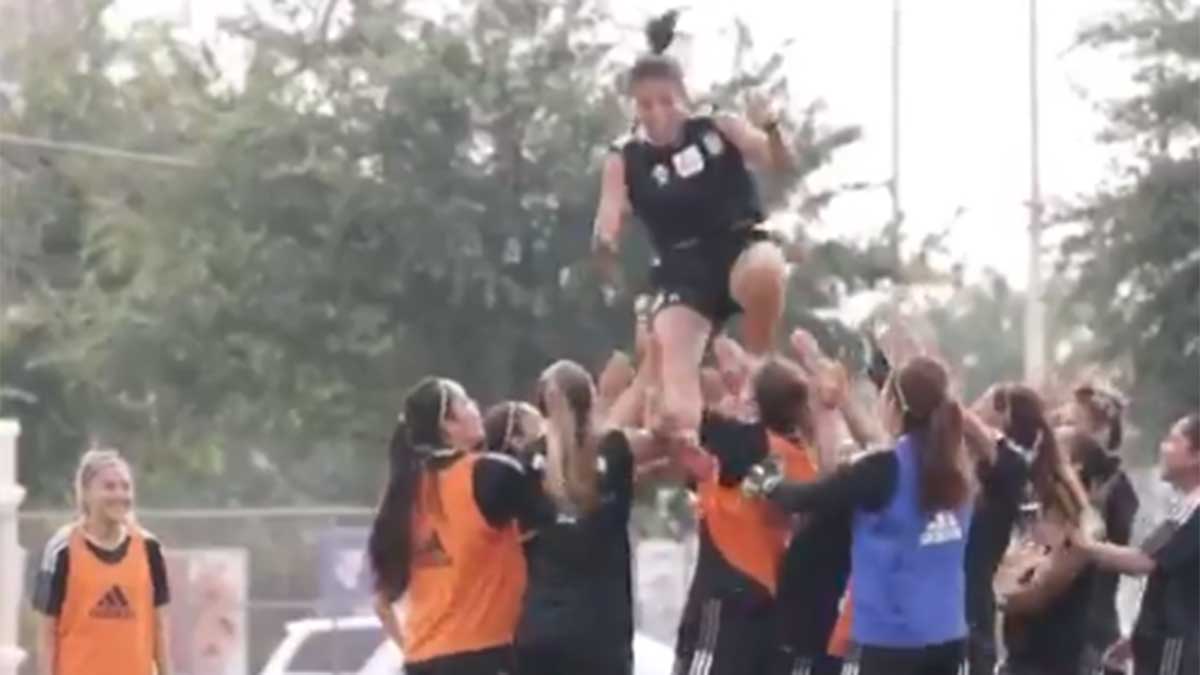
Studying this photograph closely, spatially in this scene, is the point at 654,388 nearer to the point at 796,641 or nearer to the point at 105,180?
the point at 796,641

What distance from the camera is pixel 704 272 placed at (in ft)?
43.3

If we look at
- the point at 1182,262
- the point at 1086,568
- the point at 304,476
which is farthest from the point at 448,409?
the point at 304,476

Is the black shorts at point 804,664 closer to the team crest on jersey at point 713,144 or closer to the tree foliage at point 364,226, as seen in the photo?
the team crest on jersey at point 713,144

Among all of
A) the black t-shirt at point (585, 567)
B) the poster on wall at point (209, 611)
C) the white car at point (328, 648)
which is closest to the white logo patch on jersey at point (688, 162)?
the black t-shirt at point (585, 567)

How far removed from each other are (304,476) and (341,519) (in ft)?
26.3

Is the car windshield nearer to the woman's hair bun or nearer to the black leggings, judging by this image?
the woman's hair bun

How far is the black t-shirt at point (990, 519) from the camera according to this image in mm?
12375

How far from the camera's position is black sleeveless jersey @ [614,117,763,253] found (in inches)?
510

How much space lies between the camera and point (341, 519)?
30.8 meters

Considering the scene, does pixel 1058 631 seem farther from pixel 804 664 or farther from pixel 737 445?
pixel 737 445

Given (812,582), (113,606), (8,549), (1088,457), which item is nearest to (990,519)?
(812,582)

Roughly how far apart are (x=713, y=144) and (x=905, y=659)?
231 centimetres

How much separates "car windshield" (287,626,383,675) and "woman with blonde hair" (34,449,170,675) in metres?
10.2

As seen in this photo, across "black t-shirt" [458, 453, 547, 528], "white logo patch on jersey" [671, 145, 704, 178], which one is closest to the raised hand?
"white logo patch on jersey" [671, 145, 704, 178]
